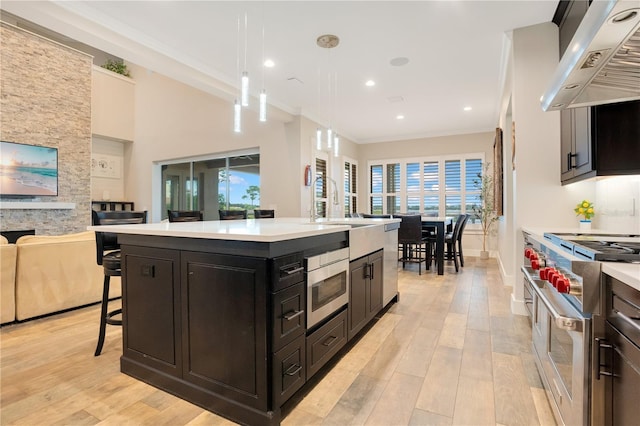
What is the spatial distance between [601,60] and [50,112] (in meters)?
8.62

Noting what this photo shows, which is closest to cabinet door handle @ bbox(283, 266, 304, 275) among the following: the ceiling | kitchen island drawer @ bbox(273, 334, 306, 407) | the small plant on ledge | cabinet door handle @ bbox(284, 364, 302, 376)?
kitchen island drawer @ bbox(273, 334, 306, 407)

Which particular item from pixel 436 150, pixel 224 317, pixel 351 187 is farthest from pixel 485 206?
pixel 224 317

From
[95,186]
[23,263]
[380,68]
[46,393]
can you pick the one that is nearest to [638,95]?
[380,68]

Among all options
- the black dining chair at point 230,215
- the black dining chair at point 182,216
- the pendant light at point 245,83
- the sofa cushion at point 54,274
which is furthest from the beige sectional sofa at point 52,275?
the pendant light at point 245,83

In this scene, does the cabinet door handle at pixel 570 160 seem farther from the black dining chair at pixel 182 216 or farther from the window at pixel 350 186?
the window at pixel 350 186

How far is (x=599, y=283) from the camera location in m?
1.12

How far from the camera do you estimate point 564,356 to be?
4.52 feet

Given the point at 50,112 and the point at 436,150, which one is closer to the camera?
the point at 50,112

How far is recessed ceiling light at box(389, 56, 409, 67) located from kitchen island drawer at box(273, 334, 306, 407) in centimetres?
348

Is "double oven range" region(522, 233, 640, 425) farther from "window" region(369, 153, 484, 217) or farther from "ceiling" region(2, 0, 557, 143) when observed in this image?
"window" region(369, 153, 484, 217)

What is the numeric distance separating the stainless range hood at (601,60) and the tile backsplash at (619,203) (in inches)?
37.1

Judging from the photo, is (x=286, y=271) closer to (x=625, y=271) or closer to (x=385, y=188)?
(x=625, y=271)

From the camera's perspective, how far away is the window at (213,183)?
6.73m

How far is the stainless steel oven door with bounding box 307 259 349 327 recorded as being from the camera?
1.85 meters
